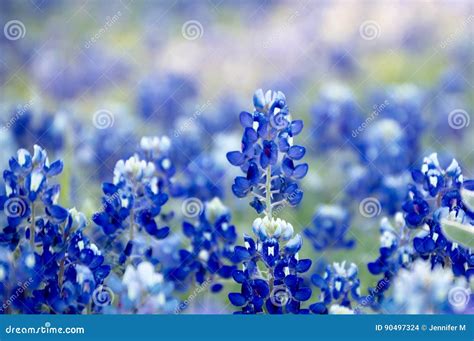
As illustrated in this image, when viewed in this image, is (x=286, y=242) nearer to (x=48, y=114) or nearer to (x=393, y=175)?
(x=393, y=175)

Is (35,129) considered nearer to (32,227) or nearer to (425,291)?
(32,227)

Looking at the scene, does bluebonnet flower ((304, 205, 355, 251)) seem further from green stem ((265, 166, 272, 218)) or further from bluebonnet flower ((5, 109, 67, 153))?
bluebonnet flower ((5, 109, 67, 153))

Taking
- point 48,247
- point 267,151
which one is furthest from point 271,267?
point 48,247

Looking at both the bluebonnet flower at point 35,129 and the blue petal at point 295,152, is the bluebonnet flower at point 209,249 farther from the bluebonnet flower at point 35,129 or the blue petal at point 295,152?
the bluebonnet flower at point 35,129

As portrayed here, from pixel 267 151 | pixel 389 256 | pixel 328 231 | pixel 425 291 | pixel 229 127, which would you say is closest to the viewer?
pixel 425 291

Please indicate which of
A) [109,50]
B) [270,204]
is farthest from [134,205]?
[109,50]

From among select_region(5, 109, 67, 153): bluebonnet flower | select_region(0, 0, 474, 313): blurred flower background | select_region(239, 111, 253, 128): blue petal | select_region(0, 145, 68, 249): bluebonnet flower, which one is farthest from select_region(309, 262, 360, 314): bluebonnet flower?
select_region(5, 109, 67, 153): bluebonnet flower
